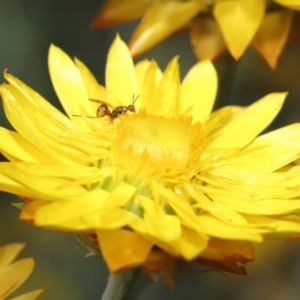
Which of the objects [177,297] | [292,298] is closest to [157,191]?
[177,297]

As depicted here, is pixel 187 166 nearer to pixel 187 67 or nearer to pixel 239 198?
pixel 239 198

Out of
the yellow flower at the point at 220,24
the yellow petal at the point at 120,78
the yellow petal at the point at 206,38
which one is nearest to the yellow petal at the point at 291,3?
the yellow flower at the point at 220,24

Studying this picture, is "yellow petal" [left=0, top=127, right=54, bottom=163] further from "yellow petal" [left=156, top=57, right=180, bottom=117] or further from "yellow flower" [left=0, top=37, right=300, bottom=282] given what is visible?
"yellow petal" [left=156, top=57, right=180, bottom=117]

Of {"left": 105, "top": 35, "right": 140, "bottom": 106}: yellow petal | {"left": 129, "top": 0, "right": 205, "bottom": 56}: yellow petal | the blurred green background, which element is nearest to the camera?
{"left": 105, "top": 35, "right": 140, "bottom": 106}: yellow petal

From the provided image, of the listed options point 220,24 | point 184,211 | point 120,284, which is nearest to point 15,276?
point 120,284

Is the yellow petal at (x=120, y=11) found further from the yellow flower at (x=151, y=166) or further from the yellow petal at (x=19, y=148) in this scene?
the yellow petal at (x=19, y=148)

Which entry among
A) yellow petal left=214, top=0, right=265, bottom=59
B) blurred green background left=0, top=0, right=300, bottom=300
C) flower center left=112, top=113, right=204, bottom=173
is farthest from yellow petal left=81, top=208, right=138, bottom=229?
blurred green background left=0, top=0, right=300, bottom=300
